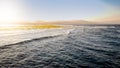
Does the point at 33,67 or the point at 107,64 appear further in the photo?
the point at 107,64

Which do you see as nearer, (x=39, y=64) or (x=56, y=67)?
(x=56, y=67)

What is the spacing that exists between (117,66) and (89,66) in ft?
6.65

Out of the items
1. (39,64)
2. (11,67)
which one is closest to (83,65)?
(39,64)

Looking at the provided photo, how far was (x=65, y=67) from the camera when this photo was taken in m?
9.35

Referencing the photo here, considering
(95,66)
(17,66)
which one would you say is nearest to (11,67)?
(17,66)

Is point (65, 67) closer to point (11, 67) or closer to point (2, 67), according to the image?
point (11, 67)

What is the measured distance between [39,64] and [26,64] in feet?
3.21

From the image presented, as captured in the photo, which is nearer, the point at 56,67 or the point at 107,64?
the point at 56,67

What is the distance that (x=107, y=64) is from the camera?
9.98 m

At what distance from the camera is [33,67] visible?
30.3 feet

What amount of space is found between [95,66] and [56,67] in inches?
113

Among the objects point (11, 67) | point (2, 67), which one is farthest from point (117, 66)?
point (2, 67)

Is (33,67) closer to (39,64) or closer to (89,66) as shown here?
(39,64)

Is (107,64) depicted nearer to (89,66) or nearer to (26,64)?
(89,66)
